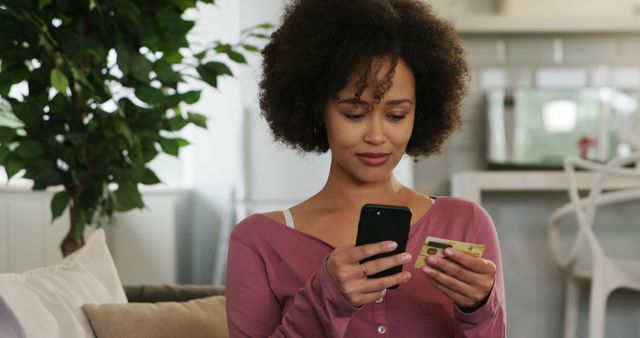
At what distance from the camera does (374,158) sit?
1251mm

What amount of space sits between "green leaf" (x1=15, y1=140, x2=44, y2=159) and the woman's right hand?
1.08 meters

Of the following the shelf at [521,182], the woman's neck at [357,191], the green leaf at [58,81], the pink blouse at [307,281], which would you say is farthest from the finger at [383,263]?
the shelf at [521,182]

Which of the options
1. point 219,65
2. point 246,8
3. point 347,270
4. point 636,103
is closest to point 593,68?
point 636,103

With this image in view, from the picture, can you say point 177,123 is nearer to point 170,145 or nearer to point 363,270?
point 170,145

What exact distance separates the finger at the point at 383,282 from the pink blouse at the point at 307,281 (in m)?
0.14

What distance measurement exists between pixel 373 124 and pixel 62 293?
0.57m

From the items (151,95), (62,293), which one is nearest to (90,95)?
(151,95)

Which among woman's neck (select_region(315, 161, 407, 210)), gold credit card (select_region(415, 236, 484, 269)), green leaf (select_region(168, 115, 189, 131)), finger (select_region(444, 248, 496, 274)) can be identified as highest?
green leaf (select_region(168, 115, 189, 131))

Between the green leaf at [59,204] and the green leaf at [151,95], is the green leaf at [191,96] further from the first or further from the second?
the green leaf at [59,204]

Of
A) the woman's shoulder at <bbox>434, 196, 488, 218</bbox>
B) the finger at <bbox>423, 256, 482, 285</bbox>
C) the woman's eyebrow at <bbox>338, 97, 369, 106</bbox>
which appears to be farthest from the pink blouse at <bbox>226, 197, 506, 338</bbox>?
the woman's eyebrow at <bbox>338, 97, 369, 106</bbox>

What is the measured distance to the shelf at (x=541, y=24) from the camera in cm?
325

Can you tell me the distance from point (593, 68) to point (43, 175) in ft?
7.18

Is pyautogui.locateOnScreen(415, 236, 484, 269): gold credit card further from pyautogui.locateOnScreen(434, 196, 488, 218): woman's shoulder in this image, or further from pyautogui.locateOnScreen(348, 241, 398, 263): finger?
pyautogui.locateOnScreen(434, 196, 488, 218): woman's shoulder

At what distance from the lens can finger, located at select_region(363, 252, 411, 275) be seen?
105cm
